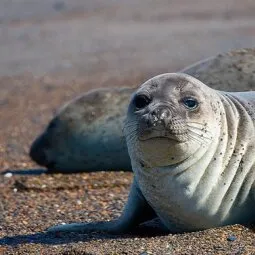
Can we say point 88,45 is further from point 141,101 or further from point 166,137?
point 166,137

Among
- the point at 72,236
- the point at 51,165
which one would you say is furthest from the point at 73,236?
the point at 51,165

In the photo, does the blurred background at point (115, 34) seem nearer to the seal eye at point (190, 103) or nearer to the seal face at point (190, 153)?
the seal face at point (190, 153)

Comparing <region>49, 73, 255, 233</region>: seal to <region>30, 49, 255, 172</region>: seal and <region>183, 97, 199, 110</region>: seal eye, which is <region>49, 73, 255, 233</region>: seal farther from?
<region>30, 49, 255, 172</region>: seal

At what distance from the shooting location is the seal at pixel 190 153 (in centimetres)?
528

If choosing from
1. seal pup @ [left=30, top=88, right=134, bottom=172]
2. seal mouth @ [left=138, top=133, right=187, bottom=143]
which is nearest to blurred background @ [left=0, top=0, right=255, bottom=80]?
seal pup @ [left=30, top=88, right=134, bottom=172]

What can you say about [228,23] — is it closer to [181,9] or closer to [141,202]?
[181,9]

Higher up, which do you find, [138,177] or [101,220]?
[138,177]

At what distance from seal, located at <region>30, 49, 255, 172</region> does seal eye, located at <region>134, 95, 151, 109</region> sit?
251 cm

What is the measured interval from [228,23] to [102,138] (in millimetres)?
13538

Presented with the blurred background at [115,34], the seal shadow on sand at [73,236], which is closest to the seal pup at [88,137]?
the seal shadow on sand at [73,236]

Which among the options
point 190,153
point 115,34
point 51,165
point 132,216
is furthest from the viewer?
point 115,34

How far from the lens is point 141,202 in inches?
232

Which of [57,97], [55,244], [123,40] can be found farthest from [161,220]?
[123,40]

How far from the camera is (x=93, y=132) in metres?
8.55
